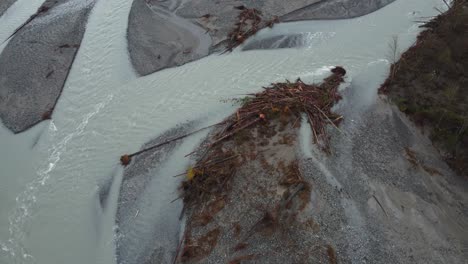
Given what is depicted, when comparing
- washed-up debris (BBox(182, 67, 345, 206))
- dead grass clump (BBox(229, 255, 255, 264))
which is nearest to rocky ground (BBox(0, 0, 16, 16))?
washed-up debris (BBox(182, 67, 345, 206))

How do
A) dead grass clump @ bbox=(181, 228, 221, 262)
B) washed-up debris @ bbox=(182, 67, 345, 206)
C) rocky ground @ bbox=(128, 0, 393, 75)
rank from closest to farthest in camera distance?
dead grass clump @ bbox=(181, 228, 221, 262)
washed-up debris @ bbox=(182, 67, 345, 206)
rocky ground @ bbox=(128, 0, 393, 75)

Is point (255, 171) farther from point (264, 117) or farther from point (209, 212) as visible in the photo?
point (264, 117)

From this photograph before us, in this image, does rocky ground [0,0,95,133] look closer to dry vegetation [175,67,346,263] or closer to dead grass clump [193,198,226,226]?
dry vegetation [175,67,346,263]

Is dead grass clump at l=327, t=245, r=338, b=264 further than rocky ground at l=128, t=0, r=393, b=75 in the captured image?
No

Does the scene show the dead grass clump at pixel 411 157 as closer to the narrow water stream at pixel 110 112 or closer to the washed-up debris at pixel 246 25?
the narrow water stream at pixel 110 112


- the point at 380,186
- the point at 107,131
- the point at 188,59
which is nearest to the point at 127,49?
the point at 188,59

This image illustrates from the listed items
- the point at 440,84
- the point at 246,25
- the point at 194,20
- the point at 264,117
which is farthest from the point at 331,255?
the point at 194,20

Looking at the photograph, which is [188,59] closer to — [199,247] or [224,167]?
[224,167]
